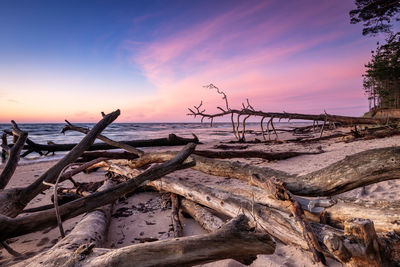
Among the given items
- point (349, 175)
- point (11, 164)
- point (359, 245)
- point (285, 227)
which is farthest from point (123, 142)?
point (359, 245)

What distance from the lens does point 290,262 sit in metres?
1.88

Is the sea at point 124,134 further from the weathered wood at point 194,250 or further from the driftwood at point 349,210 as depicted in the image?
the weathered wood at point 194,250

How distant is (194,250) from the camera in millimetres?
1191

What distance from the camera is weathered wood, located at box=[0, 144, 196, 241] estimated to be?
6.09 ft

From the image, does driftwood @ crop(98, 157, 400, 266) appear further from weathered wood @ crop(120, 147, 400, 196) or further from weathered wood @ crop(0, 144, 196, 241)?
weathered wood @ crop(0, 144, 196, 241)

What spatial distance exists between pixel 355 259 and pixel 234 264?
0.97 m

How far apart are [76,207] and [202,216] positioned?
1.48m

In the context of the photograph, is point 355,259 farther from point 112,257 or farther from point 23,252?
point 23,252

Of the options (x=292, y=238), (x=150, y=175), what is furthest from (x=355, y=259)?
(x=150, y=175)

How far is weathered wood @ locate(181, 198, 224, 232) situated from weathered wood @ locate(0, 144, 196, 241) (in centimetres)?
59

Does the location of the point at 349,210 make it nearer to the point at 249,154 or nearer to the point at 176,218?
the point at 176,218

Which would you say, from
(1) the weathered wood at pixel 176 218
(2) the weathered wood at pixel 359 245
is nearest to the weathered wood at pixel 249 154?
(1) the weathered wood at pixel 176 218

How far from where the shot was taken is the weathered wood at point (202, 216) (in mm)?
2371

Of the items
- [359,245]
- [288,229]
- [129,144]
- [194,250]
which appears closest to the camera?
[194,250]
